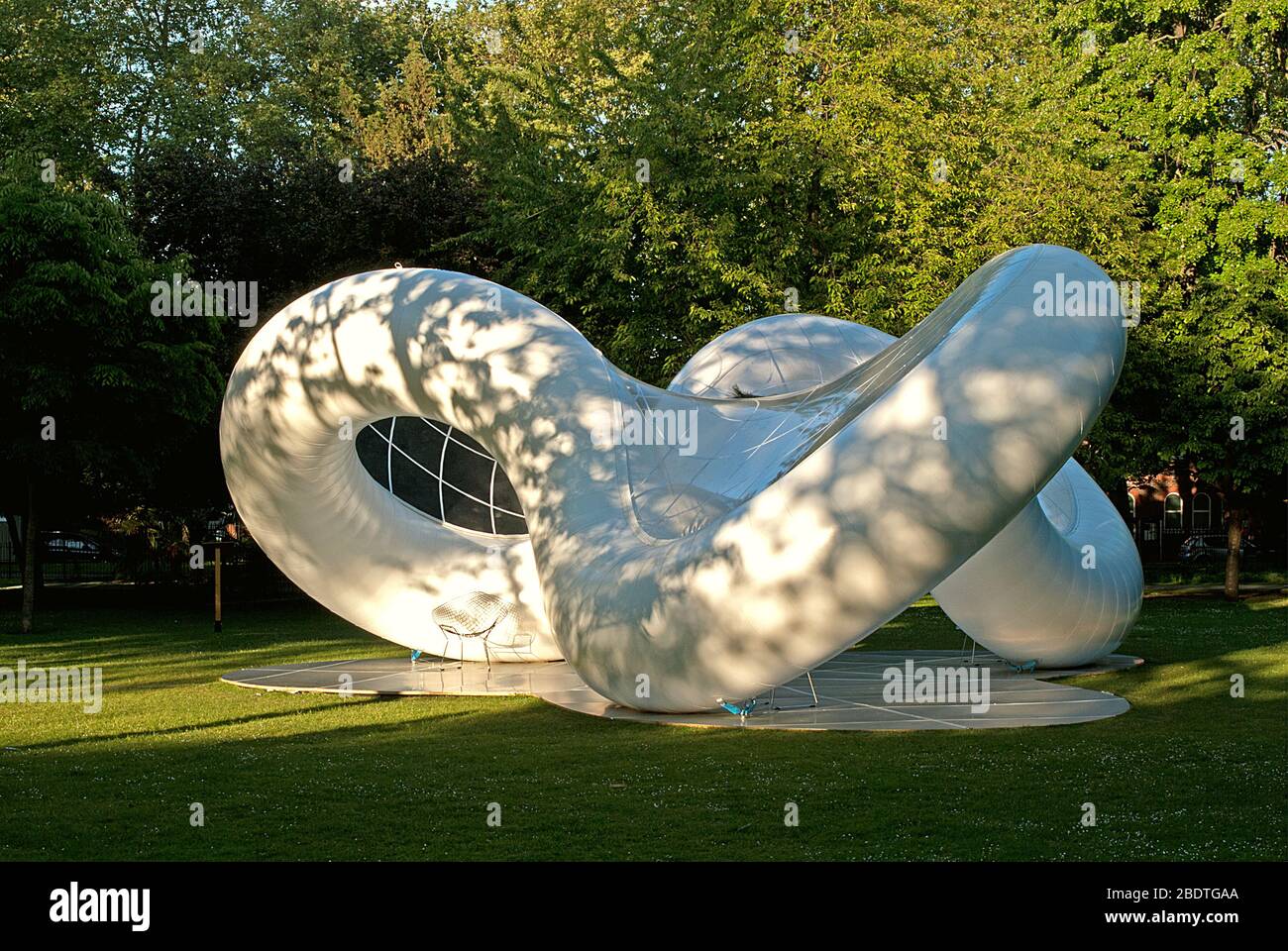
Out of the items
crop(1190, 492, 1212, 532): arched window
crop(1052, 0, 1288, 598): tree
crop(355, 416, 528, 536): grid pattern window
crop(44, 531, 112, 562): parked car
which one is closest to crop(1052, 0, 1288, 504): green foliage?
crop(1052, 0, 1288, 598): tree

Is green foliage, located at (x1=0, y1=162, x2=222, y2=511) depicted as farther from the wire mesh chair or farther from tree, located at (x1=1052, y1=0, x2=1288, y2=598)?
tree, located at (x1=1052, y1=0, x2=1288, y2=598)

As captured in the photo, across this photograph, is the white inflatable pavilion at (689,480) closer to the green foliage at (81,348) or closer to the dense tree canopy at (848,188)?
the green foliage at (81,348)

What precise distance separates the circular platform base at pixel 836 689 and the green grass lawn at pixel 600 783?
1.42 ft

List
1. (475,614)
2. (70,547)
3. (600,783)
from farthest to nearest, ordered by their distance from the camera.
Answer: (70,547)
(475,614)
(600,783)

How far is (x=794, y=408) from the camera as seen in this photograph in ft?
47.9

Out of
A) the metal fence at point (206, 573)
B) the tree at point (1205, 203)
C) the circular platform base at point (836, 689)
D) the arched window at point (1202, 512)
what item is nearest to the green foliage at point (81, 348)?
the metal fence at point (206, 573)

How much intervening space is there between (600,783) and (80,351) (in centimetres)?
1752

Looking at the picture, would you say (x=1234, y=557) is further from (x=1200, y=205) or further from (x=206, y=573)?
(x=206, y=573)

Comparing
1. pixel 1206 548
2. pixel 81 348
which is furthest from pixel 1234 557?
pixel 81 348

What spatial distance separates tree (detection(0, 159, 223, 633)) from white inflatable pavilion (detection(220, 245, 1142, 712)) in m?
7.23

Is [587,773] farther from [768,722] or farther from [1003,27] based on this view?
[1003,27]

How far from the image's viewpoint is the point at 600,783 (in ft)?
33.9

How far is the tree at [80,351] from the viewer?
2352cm

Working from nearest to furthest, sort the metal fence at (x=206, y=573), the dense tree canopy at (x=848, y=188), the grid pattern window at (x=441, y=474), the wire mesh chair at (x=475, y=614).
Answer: the wire mesh chair at (x=475, y=614) < the grid pattern window at (x=441, y=474) < the dense tree canopy at (x=848, y=188) < the metal fence at (x=206, y=573)
